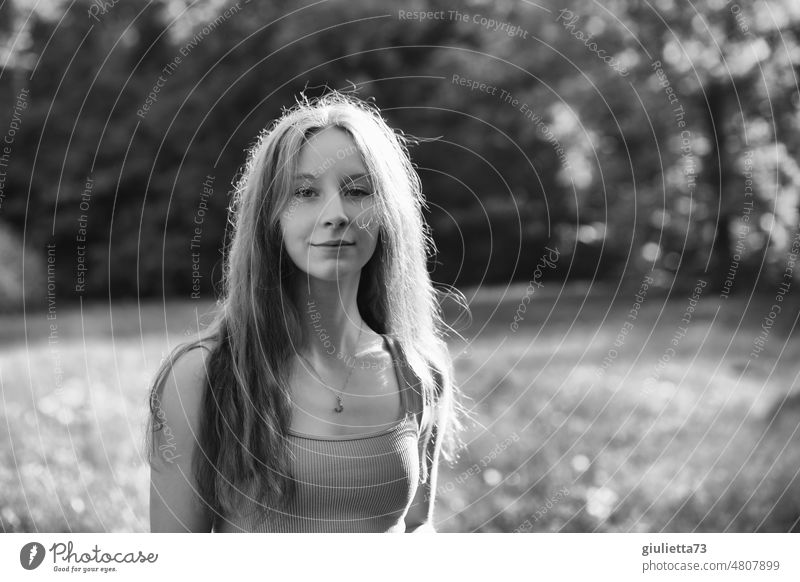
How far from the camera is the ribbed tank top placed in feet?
7.12

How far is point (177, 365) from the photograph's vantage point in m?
2.13

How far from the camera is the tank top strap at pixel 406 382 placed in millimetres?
2402

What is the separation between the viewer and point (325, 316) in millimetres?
2328

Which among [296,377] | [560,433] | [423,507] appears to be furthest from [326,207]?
[560,433]

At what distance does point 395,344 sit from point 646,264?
10.0 metres

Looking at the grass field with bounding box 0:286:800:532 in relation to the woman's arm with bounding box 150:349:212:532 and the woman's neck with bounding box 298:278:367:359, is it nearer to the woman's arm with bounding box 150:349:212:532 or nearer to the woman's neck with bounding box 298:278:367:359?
the woman's arm with bounding box 150:349:212:532

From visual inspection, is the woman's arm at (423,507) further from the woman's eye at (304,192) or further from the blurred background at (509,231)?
the blurred background at (509,231)

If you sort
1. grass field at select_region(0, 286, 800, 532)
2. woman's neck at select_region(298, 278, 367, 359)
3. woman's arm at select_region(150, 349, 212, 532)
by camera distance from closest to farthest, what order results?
woman's arm at select_region(150, 349, 212, 532), woman's neck at select_region(298, 278, 367, 359), grass field at select_region(0, 286, 800, 532)

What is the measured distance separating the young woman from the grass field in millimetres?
580

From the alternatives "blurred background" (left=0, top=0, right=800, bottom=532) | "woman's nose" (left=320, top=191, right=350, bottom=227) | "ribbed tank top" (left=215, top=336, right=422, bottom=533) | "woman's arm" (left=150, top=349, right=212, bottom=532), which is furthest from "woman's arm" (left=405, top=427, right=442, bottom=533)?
"blurred background" (left=0, top=0, right=800, bottom=532)

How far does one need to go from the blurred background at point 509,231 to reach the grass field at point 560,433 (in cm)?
2

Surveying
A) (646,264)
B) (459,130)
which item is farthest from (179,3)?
(646,264)

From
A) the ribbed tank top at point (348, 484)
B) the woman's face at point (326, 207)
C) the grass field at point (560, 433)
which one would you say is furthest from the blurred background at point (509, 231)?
the woman's face at point (326, 207)

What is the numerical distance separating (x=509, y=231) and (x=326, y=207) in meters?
9.29
